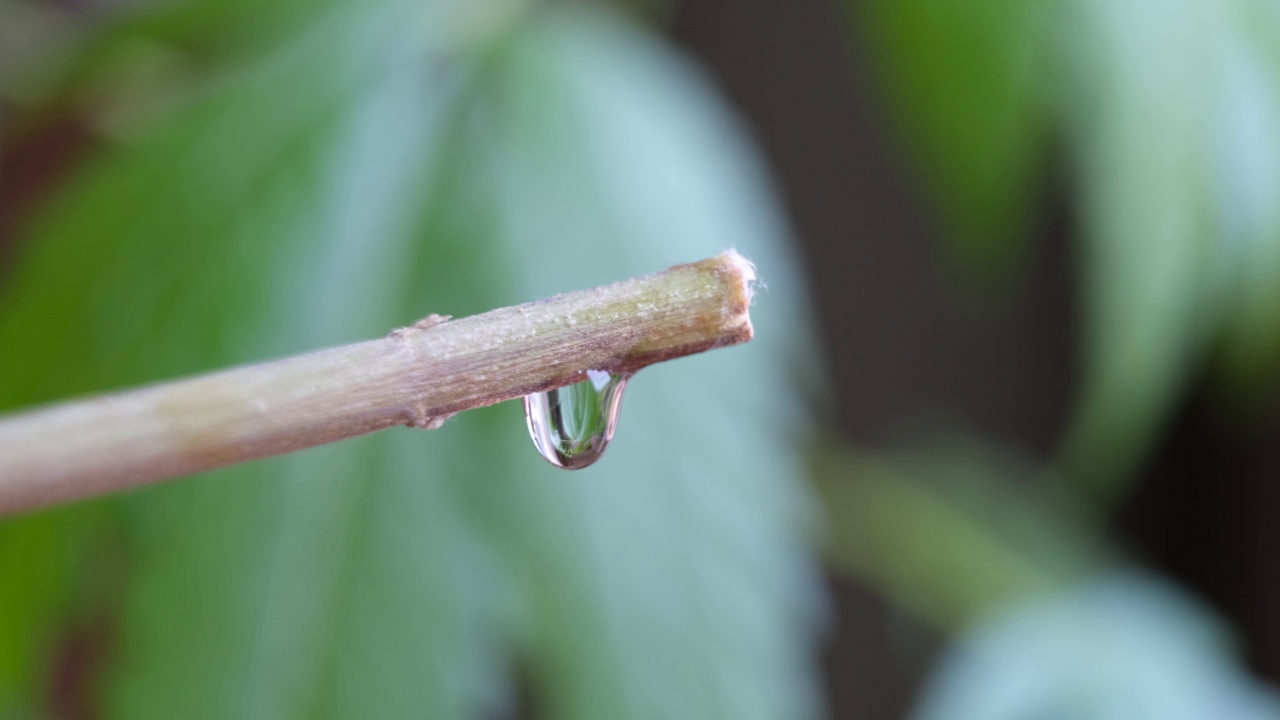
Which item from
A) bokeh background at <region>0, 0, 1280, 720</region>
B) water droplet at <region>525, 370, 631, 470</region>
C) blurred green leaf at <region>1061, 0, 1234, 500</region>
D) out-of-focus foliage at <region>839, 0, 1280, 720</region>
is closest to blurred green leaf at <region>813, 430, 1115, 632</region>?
out-of-focus foliage at <region>839, 0, 1280, 720</region>

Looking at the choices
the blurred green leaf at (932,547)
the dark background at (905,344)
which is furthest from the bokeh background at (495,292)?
the dark background at (905,344)

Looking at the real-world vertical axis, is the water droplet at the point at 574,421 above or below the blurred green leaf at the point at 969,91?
below

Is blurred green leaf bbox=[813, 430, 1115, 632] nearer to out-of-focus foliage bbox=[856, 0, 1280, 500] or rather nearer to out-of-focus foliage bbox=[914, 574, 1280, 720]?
out-of-focus foliage bbox=[914, 574, 1280, 720]

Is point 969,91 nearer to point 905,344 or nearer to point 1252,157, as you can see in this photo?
point 1252,157

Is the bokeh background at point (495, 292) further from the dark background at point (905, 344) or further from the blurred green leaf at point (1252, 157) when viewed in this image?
the dark background at point (905, 344)

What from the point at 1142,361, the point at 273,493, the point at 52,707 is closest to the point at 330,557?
the point at 273,493

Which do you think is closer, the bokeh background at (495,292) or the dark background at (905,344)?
the bokeh background at (495,292)

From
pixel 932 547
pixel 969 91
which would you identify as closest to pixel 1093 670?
pixel 932 547
